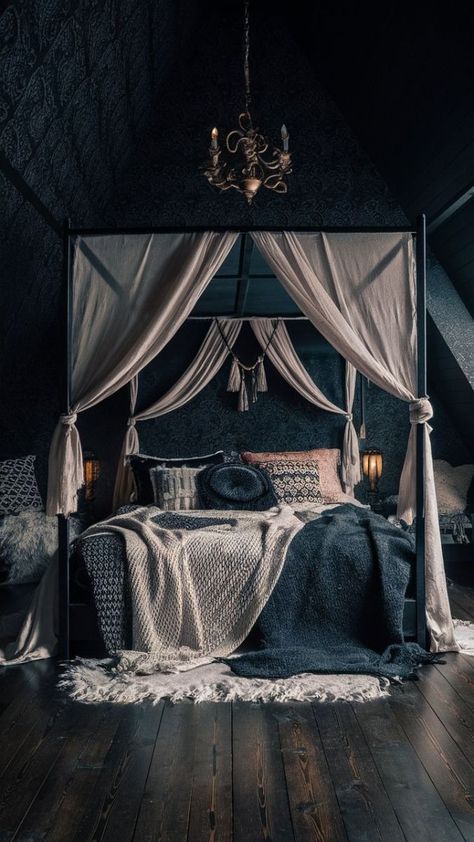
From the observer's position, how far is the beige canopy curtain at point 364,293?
4152 millimetres

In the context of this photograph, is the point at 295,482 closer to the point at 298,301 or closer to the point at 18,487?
the point at 298,301

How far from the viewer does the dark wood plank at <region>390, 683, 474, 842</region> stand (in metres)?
2.33

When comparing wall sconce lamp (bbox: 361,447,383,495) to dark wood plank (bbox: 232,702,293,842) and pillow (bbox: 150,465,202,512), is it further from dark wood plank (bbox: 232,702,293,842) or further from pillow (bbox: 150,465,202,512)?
dark wood plank (bbox: 232,702,293,842)

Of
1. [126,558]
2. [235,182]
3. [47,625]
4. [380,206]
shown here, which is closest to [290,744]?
[126,558]

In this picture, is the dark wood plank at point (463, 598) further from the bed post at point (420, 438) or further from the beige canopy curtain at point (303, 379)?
the beige canopy curtain at point (303, 379)

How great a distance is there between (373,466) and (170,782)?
425 cm

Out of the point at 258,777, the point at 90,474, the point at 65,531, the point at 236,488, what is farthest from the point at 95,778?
the point at 90,474

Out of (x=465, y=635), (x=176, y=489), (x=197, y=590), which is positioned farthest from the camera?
(x=176, y=489)

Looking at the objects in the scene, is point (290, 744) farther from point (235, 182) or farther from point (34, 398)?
point (34, 398)

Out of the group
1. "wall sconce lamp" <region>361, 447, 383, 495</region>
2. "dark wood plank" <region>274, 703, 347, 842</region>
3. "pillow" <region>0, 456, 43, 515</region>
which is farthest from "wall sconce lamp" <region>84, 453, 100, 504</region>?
"dark wood plank" <region>274, 703, 347, 842</region>

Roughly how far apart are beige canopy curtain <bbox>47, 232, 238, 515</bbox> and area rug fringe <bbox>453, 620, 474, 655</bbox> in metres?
2.19

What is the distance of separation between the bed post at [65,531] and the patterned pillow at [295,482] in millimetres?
2146

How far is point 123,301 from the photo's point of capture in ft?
13.6

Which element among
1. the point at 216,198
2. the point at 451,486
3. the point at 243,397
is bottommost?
the point at 451,486
